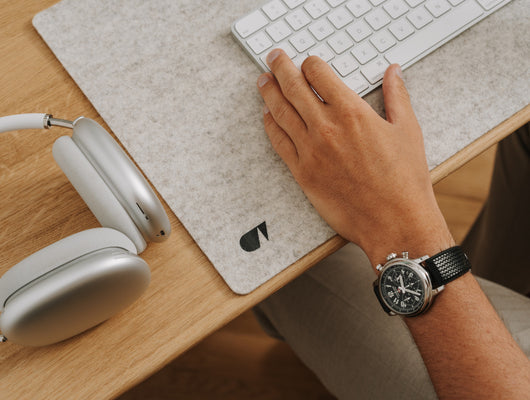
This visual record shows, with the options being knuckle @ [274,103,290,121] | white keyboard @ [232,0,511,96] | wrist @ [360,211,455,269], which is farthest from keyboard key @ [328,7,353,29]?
wrist @ [360,211,455,269]

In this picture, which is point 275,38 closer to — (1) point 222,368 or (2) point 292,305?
(2) point 292,305

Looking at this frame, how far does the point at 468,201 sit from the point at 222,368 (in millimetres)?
702

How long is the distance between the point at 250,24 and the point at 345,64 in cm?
11

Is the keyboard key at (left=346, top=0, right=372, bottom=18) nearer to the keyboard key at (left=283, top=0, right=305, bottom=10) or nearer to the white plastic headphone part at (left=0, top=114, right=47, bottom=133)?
the keyboard key at (left=283, top=0, right=305, bottom=10)

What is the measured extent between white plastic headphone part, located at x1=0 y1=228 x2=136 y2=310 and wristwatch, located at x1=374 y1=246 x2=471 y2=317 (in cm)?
27

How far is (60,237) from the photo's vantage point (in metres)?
0.48

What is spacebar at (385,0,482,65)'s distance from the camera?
1.71 feet

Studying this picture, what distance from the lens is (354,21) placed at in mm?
530

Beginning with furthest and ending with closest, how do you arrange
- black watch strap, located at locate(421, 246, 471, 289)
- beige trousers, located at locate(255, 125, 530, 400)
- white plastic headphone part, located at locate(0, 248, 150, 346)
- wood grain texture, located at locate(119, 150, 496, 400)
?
wood grain texture, located at locate(119, 150, 496, 400) < beige trousers, located at locate(255, 125, 530, 400) < black watch strap, located at locate(421, 246, 471, 289) < white plastic headphone part, located at locate(0, 248, 150, 346)

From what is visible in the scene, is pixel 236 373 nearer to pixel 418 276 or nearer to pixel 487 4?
pixel 418 276

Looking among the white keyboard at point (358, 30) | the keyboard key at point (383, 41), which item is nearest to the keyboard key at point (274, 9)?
the white keyboard at point (358, 30)

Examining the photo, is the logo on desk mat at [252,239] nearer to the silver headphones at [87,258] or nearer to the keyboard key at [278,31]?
the silver headphones at [87,258]

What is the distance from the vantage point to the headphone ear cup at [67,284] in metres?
0.38

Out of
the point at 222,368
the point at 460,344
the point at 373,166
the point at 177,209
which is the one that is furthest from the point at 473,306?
the point at 222,368
